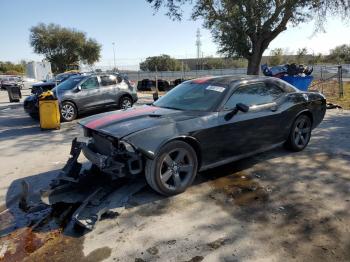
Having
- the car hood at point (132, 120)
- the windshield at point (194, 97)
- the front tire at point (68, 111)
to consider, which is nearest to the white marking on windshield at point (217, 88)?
the windshield at point (194, 97)

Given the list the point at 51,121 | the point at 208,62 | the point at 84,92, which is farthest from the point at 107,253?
the point at 208,62

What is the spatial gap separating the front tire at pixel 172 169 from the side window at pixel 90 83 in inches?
316

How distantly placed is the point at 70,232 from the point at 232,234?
173 cm

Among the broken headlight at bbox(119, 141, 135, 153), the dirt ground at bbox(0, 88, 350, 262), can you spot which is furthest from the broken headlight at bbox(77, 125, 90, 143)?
the dirt ground at bbox(0, 88, 350, 262)

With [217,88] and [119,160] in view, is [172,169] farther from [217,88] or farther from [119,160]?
Result: [217,88]

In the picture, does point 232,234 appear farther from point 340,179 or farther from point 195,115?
point 340,179

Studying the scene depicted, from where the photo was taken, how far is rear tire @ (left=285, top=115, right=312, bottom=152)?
624 cm

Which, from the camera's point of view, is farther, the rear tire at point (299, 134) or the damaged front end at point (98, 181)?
the rear tire at point (299, 134)

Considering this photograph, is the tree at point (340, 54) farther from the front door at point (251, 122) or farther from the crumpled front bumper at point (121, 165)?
the crumpled front bumper at point (121, 165)

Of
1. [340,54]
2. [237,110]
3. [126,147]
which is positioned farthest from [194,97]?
[340,54]

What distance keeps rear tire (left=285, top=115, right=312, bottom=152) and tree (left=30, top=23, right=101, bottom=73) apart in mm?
51327

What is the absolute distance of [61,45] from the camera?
55.1 metres

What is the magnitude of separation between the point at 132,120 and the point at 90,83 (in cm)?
776

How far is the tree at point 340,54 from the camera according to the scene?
197ft
